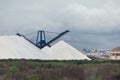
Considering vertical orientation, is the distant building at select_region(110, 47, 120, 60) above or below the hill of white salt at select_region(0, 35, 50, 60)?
above

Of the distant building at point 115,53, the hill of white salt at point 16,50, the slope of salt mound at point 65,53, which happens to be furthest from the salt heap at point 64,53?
the distant building at point 115,53

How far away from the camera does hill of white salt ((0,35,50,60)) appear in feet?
157

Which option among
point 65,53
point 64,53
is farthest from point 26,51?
point 64,53

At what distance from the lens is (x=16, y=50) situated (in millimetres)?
49062

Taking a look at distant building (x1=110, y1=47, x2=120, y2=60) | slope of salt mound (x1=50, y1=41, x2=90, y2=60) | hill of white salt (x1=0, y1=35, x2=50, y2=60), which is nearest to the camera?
hill of white salt (x1=0, y1=35, x2=50, y2=60)

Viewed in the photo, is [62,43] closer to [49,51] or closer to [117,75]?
[49,51]

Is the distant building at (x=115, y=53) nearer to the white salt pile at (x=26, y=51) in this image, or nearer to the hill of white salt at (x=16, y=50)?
the white salt pile at (x=26, y=51)

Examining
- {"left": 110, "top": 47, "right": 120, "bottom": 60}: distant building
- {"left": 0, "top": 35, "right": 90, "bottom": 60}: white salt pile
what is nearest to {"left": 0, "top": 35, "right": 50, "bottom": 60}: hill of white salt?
{"left": 0, "top": 35, "right": 90, "bottom": 60}: white salt pile

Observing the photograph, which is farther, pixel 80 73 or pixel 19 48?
pixel 19 48

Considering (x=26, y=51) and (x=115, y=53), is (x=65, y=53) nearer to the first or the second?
(x=26, y=51)

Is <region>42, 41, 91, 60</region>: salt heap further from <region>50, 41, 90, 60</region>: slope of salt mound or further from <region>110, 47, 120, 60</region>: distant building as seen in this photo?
<region>110, 47, 120, 60</region>: distant building

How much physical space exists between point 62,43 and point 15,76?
43266 millimetres

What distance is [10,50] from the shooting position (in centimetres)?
4862

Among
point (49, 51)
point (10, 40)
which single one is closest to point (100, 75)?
point (10, 40)
